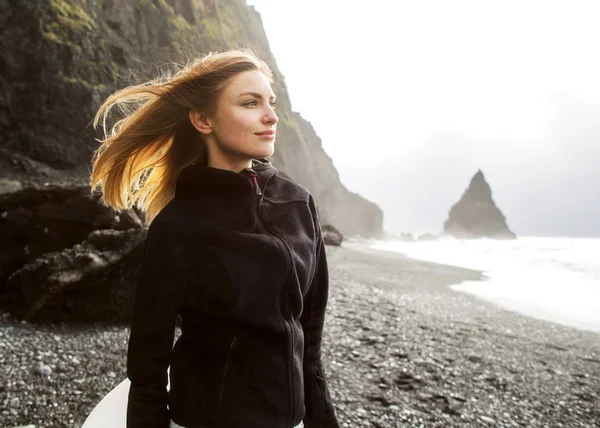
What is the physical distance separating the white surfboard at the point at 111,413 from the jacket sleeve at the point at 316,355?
0.81 metres

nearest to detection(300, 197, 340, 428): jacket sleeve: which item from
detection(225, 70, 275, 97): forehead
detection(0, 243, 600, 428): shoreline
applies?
detection(225, 70, 275, 97): forehead

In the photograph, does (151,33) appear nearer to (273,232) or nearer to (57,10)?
(57,10)

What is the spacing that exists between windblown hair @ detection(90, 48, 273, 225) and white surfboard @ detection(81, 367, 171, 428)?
1.18 m

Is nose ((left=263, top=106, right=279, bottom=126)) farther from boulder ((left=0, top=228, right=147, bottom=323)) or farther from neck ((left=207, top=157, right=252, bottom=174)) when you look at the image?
boulder ((left=0, top=228, right=147, bottom=323))

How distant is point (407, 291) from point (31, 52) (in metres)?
21.3

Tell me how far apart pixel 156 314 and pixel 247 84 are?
1.27 meters

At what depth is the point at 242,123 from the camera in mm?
1930

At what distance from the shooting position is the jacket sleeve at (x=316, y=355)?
2145 millimetres

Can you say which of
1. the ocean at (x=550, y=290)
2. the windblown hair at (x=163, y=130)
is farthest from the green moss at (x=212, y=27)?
the windblown hair at (x=163, y=130)

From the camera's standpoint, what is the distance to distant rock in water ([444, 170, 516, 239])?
144m

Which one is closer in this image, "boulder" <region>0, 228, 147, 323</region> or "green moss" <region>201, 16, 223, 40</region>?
"boulder" <region>0, 228, 147, 323</region>

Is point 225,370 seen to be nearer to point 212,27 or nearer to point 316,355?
point 316,355

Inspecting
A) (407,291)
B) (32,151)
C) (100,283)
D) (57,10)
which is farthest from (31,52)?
(407,291)

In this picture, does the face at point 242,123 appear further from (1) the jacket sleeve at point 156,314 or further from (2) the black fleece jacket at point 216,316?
(1) the jacket sleeve at point 156,314
